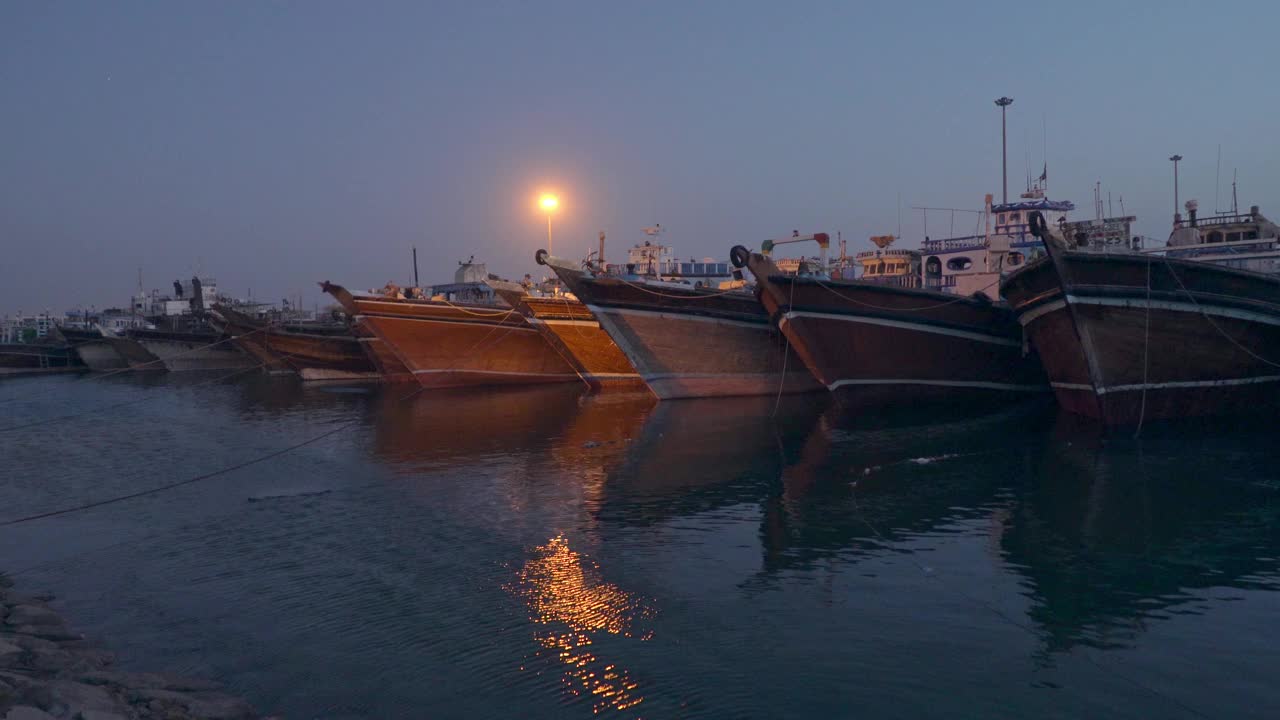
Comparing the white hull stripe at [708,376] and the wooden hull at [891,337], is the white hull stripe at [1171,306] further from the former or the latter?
the white hull stripe at [708,376]

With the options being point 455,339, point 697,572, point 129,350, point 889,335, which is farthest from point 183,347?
point 697,572

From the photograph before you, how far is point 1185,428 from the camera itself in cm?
1714

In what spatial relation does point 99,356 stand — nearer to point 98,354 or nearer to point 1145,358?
point 98,354

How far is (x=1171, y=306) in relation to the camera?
16.2 m

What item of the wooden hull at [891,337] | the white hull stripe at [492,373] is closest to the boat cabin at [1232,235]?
the wooden hull at [891,337]

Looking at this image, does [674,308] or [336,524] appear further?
[674,308]

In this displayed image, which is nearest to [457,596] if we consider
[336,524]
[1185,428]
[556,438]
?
[336,524]

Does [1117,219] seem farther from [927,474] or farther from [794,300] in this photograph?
[927,474]

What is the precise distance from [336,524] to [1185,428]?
50.8 ft

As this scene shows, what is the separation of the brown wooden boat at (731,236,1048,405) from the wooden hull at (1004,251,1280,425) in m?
2.50

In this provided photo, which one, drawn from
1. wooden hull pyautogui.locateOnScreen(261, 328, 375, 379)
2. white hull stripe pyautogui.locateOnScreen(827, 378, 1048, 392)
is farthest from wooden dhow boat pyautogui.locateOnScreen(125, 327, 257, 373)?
white hull stripe pyautogui.locateOnScreen(827, 378, 1048, 392)

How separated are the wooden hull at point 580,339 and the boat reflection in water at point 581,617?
17.8m

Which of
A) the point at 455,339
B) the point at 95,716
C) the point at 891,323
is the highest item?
the point at 891,323

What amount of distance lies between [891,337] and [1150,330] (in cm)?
551
